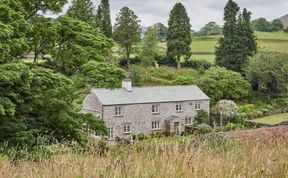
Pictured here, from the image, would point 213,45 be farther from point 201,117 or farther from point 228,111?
point 201,117

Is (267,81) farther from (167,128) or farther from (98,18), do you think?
(98,18)

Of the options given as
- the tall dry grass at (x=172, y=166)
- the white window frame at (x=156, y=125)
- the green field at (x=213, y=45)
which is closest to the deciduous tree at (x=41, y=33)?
the tall dry grass at (x=172, y=166)

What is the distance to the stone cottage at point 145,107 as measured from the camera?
1575 inches

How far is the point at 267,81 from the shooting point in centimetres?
5431

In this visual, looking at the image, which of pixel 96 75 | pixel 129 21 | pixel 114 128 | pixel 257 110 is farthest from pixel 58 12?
pixel 129 21

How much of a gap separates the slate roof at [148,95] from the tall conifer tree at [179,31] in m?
18.2

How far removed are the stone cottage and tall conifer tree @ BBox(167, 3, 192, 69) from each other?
18280 millimetres

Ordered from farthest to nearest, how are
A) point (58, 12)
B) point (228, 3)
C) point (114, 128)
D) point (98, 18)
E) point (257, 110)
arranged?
point (98, 18) < point (228, 3) < point (257, 110) < point (114, 128) < point (58, 12)

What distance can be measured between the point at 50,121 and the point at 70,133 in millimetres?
1134

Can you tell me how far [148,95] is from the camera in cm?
4294

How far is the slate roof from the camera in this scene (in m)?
40.2

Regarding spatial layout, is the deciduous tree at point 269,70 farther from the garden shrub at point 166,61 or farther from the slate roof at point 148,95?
the garden shrub at point 166,61

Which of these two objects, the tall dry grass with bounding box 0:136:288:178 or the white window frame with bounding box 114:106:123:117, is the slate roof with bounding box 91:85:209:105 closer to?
the white window frame with bounding box 114:106:123:117

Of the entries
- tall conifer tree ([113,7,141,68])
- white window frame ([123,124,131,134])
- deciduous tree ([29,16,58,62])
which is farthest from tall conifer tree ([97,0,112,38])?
deciduous tree ([29,16,58,62])
